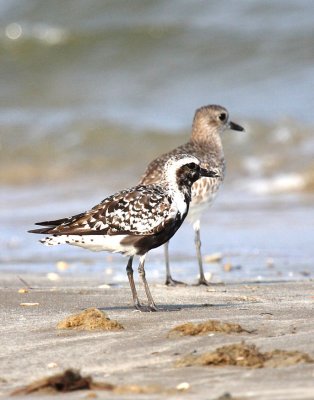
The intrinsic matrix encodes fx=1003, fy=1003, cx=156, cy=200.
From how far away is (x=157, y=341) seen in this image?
19.7ft

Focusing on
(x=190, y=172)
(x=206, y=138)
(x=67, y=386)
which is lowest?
(x=67, y=386)

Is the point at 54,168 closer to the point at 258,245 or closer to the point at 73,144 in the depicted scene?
the point at 73,144

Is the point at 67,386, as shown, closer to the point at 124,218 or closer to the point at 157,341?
the point at 157,341

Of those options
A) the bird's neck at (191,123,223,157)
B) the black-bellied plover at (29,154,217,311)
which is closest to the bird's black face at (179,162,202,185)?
the black-bellied plover at (29,154,217,311)

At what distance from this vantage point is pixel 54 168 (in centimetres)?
1889

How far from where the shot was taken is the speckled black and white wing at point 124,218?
741 centimetres

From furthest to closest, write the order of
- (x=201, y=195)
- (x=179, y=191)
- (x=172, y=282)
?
(x=201, y=195) → (x=172, y=282) → (x=179, y=191)

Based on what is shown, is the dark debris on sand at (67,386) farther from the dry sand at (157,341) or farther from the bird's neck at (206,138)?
the bird's neck at (206,138)

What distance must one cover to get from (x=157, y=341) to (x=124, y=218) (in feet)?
5.46

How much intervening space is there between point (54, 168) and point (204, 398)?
47.5ft

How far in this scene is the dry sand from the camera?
4859mm

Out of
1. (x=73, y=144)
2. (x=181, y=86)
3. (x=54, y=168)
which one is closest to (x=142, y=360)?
(x=54, y=168)

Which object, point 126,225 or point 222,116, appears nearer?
point 126,225

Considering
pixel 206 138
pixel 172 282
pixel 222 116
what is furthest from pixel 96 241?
pixel 222 116
